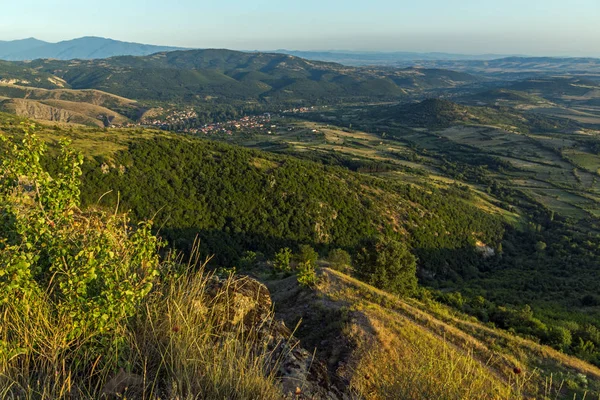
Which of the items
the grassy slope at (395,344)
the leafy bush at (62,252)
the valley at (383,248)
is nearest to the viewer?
the leafy bush at (62,252)

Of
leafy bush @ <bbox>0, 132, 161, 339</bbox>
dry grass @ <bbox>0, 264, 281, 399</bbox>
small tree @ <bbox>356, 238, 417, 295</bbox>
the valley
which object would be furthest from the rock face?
small tree @ <bbox>356, 238, 417, 295</bbox>

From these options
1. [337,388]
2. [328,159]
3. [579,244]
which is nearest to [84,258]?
[337,388]

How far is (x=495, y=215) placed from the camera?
122m

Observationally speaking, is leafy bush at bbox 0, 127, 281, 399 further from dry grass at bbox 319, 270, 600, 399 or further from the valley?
dry grass at bbox 319, 270, 600, 399

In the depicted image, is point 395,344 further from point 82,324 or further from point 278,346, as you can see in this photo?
point 82,324

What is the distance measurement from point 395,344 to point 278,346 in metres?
8.40

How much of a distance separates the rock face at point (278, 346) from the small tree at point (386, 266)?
25.7 metres

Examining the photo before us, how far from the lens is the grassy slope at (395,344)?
10344 millimetres

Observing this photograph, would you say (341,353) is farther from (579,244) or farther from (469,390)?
(579,244)

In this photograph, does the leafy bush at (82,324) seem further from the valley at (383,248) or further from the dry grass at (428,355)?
the dry grass at (428,355)

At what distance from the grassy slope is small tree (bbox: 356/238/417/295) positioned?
8.34m

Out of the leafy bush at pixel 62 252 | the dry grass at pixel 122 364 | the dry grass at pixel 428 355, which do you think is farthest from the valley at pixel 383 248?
the dry grass at pixel 122 364

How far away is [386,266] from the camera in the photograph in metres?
34.5

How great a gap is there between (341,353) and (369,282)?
21403 mm
